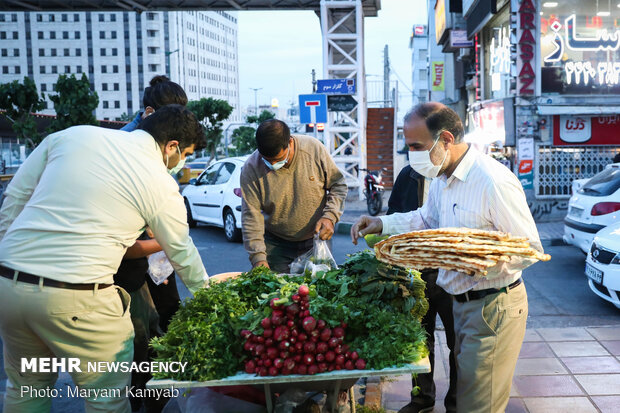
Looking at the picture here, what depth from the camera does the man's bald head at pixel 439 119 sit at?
315 cm

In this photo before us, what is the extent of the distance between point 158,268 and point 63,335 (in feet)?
5.31

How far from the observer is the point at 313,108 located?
14.0 metres

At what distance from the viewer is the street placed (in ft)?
21.9

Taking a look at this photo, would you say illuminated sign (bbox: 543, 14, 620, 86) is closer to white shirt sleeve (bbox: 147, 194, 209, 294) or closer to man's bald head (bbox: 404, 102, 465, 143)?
man's bald head (bbox: 404, 102, 465, 143)

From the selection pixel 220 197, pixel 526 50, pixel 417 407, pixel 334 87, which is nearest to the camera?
pixel 417 407

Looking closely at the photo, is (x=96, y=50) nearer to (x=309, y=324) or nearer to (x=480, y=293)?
(x=309, y=324)

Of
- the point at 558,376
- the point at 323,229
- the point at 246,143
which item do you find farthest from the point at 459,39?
the point at 246,143

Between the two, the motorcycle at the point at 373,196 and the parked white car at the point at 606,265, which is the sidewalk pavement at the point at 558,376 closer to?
the parked white car at the point at 606,265

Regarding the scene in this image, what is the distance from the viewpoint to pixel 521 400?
4.49 metres

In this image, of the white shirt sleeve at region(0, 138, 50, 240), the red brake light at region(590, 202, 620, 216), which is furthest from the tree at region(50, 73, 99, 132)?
the white shirt sleeve at region(0, 138, 50, 240)

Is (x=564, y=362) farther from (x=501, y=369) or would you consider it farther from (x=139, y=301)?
(x=139, y=301)

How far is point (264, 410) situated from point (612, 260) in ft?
16.5

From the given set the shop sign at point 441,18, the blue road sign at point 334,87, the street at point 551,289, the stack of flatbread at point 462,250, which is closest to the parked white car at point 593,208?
the street at point 551,289

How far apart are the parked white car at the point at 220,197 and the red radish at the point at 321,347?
358 inches
